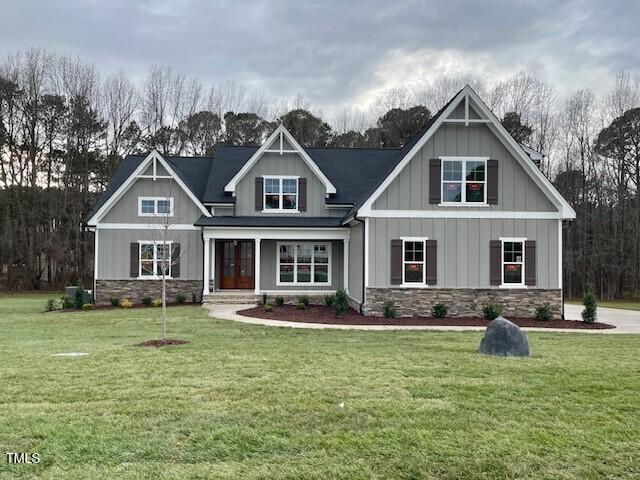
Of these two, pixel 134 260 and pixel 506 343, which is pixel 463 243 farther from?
pixel 134 260

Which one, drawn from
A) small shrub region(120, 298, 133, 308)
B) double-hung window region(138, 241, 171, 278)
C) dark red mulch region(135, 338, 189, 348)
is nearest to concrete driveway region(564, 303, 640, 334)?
dark red mulch region(135, 338, 189, 348)

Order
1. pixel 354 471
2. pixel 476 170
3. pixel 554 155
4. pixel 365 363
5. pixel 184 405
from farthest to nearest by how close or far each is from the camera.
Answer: pixel 554 155 → pixel 476 170 → pixel 365 363 → pixel 184 405 → pixel 354 471

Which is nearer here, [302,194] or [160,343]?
[160,343]

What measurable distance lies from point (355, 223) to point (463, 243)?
3.94 meters

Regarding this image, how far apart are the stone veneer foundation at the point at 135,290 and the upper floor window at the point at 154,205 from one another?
2.84m

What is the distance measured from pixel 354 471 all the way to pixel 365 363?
4471 mm

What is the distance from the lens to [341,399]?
20.2 feet

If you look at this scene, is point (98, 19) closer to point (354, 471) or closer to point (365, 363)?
point (365, 363)

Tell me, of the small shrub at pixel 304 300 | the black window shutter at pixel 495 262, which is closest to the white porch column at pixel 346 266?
the small shrub at pixel 304 300

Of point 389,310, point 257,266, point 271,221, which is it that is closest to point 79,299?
point 257,266

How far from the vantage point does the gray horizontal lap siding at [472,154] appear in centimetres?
1678

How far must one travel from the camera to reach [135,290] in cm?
2148

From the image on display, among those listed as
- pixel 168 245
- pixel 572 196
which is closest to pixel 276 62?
pixel 168 245

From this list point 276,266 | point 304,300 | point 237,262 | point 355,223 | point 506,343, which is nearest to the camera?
point 506,343
